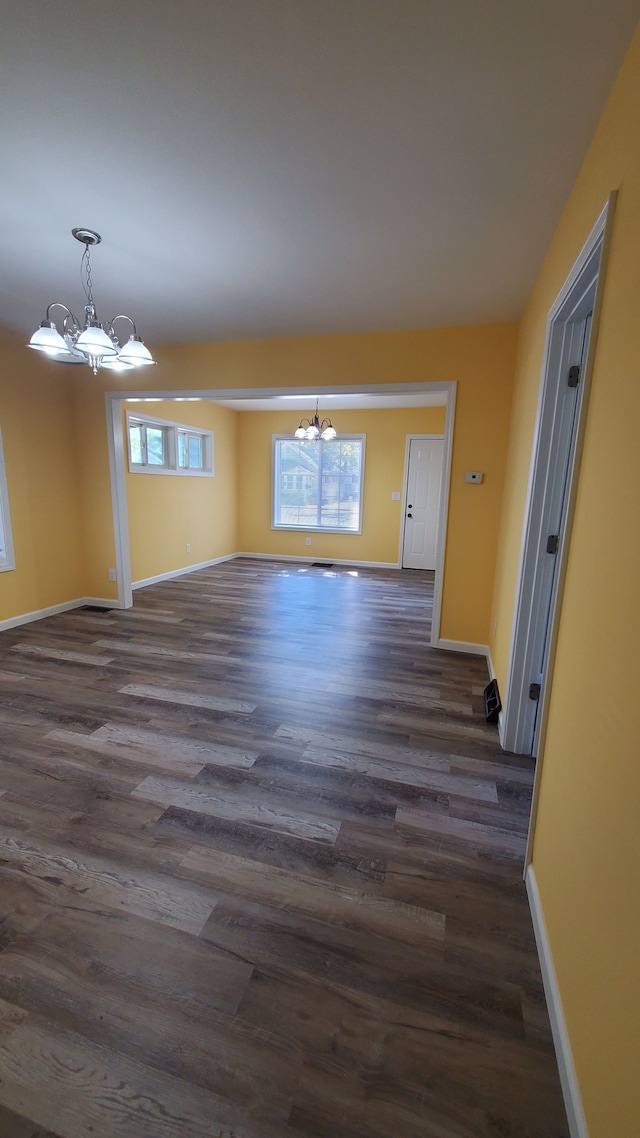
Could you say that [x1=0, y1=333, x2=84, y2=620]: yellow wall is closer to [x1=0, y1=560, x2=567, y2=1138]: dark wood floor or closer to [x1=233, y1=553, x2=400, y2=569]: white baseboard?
[x1=0, y1=560, x2=567, y2=1138]: dark wood floor

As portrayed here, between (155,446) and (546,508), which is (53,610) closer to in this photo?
(155,446)

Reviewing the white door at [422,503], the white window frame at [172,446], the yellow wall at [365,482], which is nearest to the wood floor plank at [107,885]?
the white window frame at [172,446]

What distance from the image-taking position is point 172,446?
5.70 m

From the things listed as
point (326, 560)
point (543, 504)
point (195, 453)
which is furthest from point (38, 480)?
point (326, 560)

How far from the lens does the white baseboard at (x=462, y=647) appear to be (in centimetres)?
360

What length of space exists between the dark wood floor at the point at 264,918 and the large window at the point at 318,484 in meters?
4.76

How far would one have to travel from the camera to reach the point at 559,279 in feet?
6.09

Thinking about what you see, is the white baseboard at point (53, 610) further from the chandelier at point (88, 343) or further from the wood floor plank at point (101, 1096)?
the wood floor plank at point (101, 1096)

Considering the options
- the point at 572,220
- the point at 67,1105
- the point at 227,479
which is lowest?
the point at 67,1105

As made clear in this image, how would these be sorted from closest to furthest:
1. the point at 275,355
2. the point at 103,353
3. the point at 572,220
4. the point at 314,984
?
the point at 314,984 < the point at 572,220 < the point at 103,353 < the point at 275,355

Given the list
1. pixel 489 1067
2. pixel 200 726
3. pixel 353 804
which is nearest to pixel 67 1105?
pixel 489 1067

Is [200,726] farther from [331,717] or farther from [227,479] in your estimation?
[227,479]

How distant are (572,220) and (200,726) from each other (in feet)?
9.50

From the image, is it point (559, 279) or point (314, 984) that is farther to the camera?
point (559, 279)
